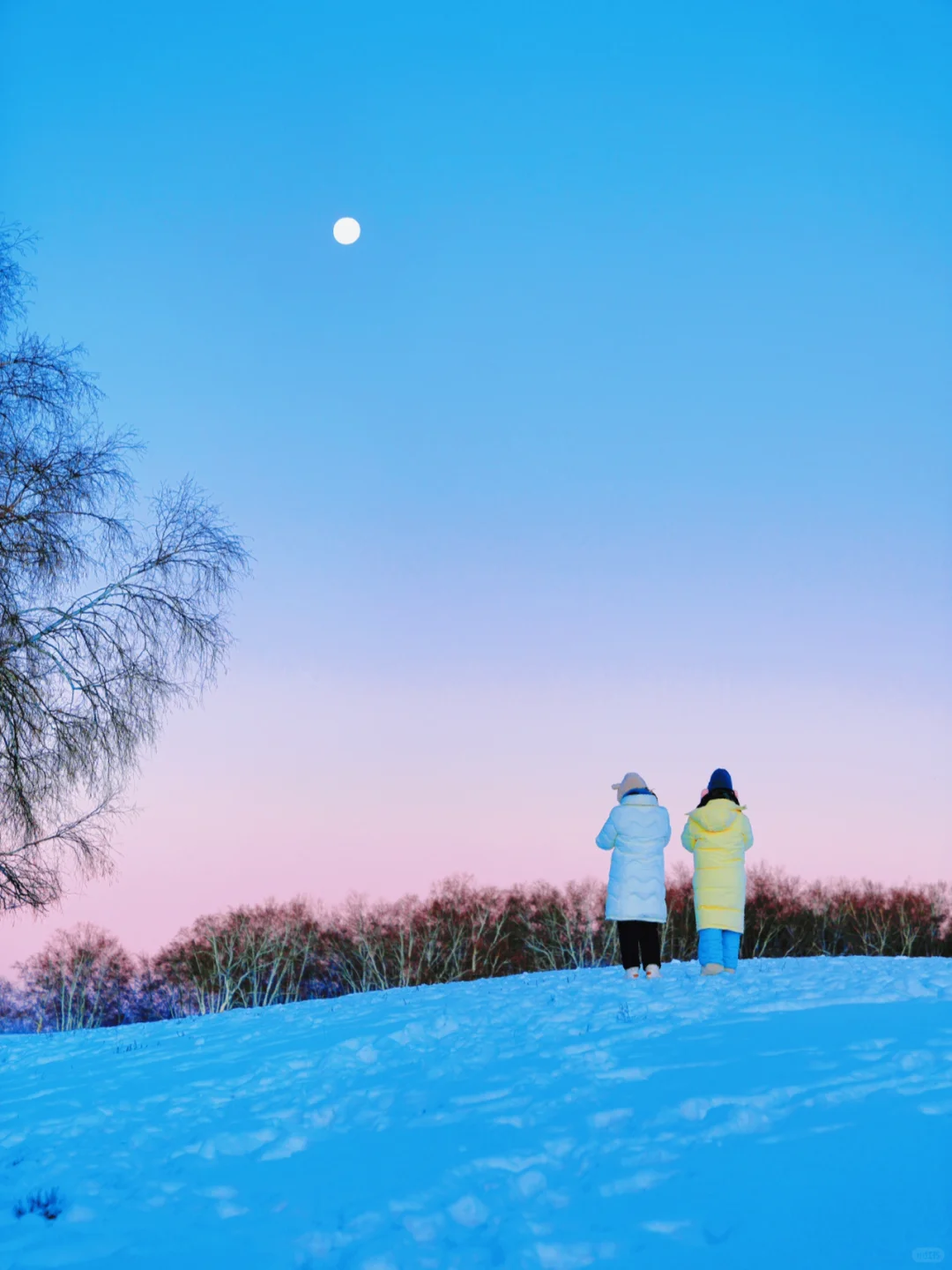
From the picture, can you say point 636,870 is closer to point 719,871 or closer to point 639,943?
point 639,943

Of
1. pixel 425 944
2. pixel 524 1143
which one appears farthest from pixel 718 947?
pixel 425 944

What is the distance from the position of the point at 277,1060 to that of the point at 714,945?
541cm

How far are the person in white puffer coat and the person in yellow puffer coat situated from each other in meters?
0.64

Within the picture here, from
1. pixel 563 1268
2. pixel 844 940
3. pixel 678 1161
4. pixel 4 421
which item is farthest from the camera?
pixel 844 940

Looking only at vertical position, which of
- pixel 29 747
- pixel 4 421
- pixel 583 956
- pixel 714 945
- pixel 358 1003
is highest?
pixel 4 421

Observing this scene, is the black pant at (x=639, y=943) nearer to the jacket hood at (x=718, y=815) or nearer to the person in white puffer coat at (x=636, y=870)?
the person in white puffer coat at (x=636, y=870)

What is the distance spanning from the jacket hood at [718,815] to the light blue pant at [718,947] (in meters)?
1.15

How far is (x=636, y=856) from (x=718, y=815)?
3.94ft

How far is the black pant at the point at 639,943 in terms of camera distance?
1071cm

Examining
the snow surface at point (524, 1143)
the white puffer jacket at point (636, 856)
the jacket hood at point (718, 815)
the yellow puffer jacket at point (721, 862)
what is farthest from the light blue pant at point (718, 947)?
the snow surface at point (524, 1143)

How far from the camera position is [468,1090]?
6371mm

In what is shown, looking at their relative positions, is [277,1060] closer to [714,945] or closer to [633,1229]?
[633,1229]

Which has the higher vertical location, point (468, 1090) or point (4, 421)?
point (4, 421)

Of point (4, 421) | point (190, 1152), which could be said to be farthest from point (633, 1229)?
point (4, 421)
